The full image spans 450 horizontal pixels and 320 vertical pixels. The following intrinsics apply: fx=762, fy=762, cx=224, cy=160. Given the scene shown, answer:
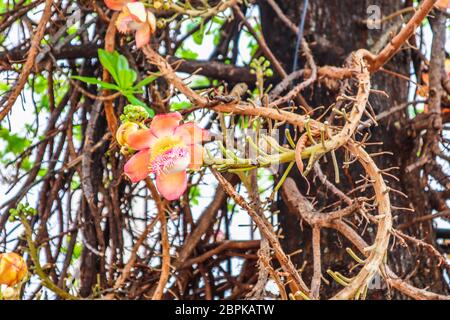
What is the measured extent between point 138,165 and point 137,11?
31 cm

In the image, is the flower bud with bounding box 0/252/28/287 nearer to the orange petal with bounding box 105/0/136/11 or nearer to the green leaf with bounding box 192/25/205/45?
the orange petal with bounding box 105/0/136/11

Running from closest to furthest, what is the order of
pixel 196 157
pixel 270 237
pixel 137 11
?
pixel 196 157 → pixel 270 237 → pixel 137 11

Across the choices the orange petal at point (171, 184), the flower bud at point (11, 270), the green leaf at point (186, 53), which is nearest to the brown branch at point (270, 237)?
the orange petal at point (171, 184)

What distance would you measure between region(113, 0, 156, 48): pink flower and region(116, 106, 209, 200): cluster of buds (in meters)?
0.26

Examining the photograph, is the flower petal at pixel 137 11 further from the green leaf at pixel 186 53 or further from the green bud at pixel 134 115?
the green leaf at pixel 186 53

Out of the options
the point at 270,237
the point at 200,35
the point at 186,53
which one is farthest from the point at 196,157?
the point at 186,53

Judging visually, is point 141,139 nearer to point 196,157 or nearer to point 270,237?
point 196,157

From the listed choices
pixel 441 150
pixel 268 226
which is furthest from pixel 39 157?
pixel 441 150

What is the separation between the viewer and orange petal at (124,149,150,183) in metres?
0.89

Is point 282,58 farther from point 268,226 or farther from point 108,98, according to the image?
point 268,226

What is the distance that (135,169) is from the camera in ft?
2.92

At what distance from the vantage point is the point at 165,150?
875mm

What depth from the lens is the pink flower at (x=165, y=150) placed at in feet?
2.84

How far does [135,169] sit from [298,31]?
621 millimetres
